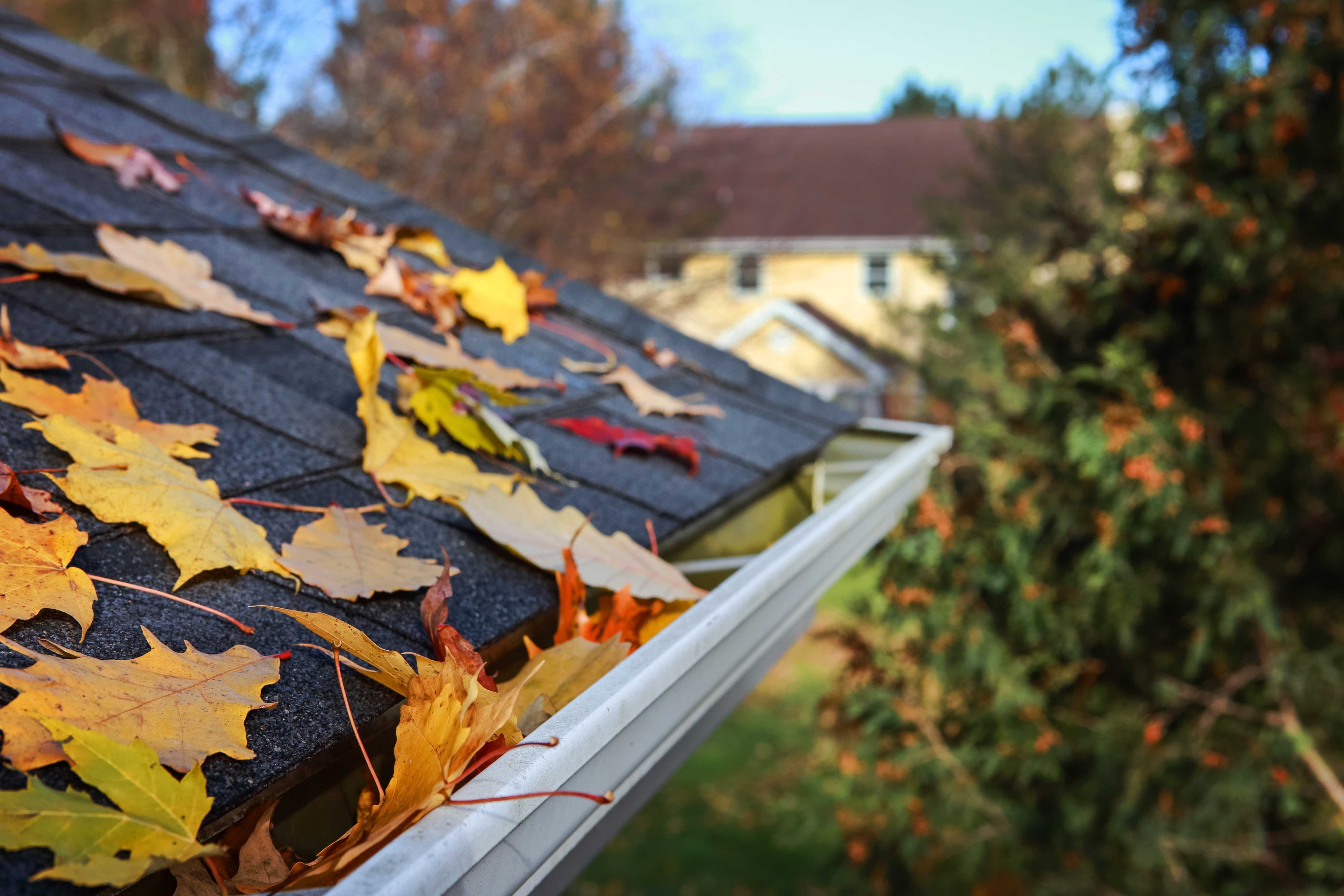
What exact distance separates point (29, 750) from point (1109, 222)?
257 inches

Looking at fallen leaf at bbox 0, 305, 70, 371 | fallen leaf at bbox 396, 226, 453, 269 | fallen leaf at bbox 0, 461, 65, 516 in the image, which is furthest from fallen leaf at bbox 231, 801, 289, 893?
fallen leaf at bbox 396, 226, 453, 269

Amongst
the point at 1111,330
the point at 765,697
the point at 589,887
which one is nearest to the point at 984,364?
the point at 1111,330

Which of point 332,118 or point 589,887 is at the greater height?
point 332,118

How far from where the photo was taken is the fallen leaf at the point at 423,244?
2398mm

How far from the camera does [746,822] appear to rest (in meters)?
10.5

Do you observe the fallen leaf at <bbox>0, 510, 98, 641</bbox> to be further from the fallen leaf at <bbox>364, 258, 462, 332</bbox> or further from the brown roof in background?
the brown roof in background

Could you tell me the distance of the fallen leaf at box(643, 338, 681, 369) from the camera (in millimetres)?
2410

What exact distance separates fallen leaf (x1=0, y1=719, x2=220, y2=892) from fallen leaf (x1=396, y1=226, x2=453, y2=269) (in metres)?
1.88

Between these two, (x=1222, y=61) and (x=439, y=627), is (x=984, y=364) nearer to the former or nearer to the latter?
(x=1222, y=61)

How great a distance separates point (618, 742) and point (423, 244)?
72.7 inches

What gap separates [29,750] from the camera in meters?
0.64

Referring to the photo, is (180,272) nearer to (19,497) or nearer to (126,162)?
(126,162)

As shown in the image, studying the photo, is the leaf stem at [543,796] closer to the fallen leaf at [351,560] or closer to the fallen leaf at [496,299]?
the fallen leaf at [351,560]

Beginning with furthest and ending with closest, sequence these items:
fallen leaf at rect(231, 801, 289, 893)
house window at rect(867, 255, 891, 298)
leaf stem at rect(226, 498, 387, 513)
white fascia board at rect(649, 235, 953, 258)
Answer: house window at rect(867, 255, 891, 298) → white fascia board at rect(649, 235, 953, 258) → leaf stem at rect(226, 498, 387, 513) → fallen leaf at rect(231, 801, 289, 893)
